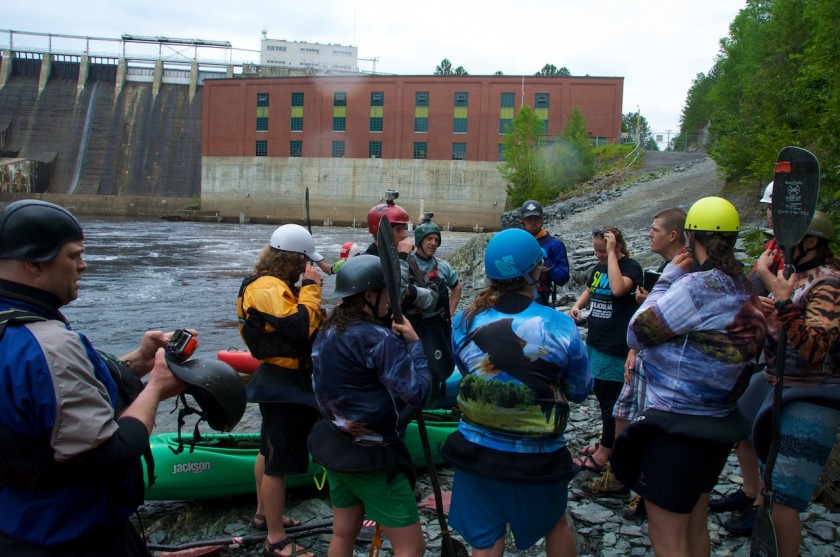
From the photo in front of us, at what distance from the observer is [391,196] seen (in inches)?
215

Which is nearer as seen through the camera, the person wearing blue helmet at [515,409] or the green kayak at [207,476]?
the person wearing blue helmet at [515,409]

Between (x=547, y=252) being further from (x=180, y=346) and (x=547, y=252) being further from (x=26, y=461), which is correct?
(x=26, y=461)

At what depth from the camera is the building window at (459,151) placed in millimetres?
61850

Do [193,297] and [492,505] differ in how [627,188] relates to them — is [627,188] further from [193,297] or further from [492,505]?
[492,505]

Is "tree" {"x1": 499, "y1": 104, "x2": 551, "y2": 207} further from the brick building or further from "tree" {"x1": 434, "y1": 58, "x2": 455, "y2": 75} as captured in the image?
"tree" {"x1": 434, "y1": 58, "x2": 455, "y2": 75}

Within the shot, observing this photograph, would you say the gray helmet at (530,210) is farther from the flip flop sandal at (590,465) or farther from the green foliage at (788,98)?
the green foliage at (788,98)

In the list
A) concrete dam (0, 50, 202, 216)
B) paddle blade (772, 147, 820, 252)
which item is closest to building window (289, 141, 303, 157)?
concrete dam (0, 50, 202, 216)

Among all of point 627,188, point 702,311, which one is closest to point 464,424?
point 702,311

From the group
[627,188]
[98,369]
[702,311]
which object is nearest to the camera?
[98,369]

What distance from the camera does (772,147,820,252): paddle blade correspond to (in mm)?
3047

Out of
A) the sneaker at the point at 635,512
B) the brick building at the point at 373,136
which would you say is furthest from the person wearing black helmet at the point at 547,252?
the brick building at the point at 373,136

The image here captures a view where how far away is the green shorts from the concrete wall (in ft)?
188

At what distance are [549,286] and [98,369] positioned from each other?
492 centimetres

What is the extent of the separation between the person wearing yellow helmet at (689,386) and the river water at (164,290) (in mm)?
5406
